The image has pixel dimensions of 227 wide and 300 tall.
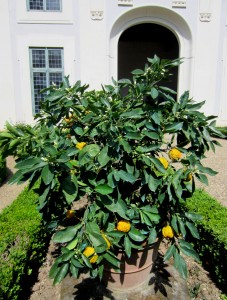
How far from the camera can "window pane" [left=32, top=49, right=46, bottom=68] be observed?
33.0 ft

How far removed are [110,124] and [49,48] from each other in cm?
942

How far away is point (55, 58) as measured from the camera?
399 inches

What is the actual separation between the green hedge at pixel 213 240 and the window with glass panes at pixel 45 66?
8.37m

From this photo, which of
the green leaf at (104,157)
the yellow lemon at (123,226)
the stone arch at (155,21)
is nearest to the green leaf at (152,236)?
the yellow lemon at (123,226)

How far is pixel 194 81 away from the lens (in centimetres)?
1079

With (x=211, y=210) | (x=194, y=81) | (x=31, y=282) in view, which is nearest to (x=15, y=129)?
(x=31, y=282)

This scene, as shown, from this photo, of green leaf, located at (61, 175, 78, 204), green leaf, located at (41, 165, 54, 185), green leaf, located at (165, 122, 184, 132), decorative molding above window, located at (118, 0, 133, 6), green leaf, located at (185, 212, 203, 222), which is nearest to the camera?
green leaf, located at (41, 165, 54, 185)

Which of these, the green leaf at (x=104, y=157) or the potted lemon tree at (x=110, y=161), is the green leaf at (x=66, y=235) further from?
the green leaf at (x=104, y=157)

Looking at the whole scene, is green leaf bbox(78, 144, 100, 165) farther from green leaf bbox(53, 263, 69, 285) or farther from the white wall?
the white wall

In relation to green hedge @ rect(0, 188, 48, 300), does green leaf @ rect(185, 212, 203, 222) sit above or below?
above

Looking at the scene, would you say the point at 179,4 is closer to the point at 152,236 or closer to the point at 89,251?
the point at 152,236

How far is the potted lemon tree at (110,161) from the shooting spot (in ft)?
5.25

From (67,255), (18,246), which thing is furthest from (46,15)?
(67,255)

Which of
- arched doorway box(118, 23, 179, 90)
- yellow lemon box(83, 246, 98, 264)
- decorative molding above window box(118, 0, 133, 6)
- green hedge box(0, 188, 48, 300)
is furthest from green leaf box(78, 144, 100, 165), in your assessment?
arched doorway box(118, 23, 179, 90)
